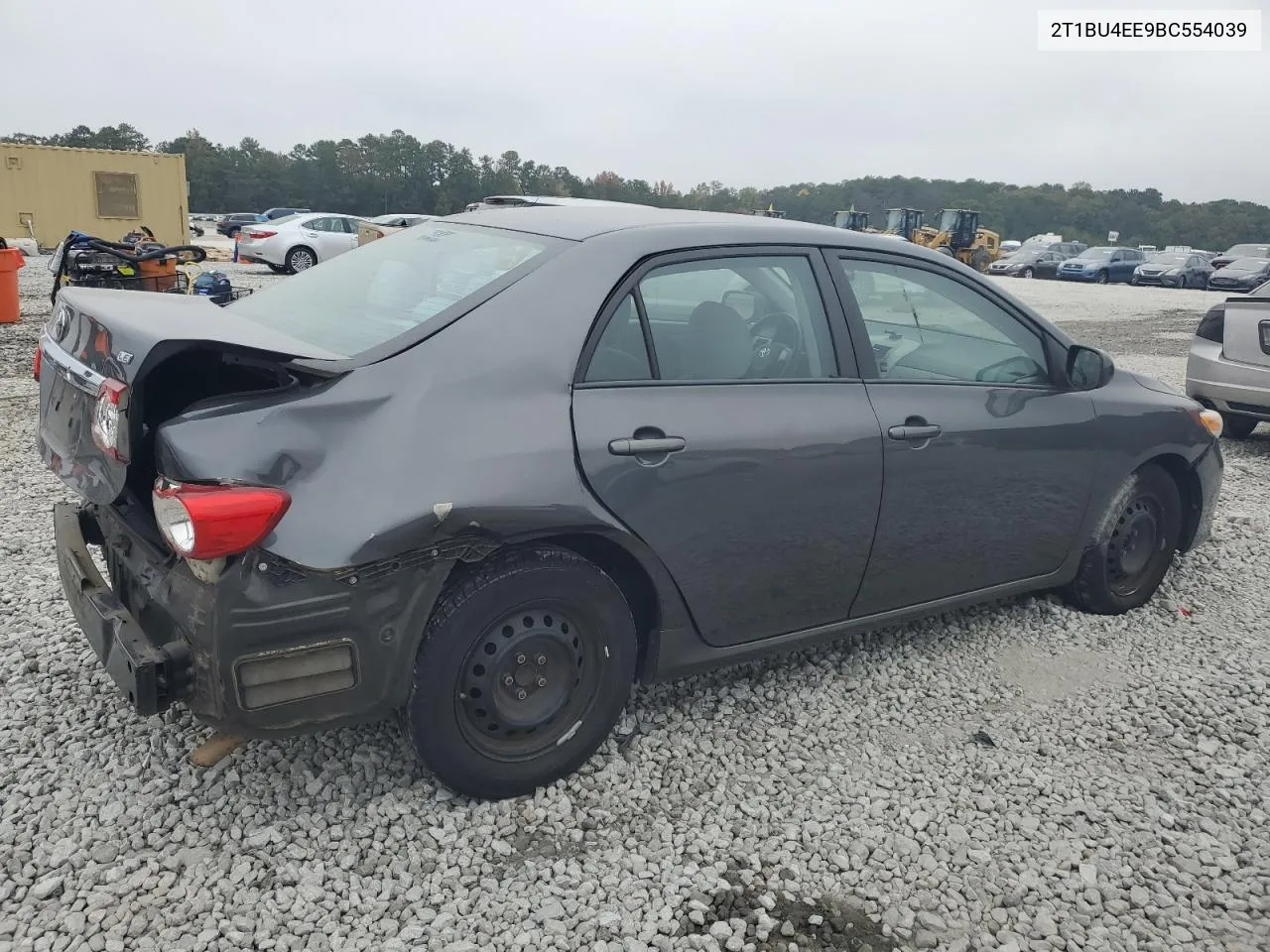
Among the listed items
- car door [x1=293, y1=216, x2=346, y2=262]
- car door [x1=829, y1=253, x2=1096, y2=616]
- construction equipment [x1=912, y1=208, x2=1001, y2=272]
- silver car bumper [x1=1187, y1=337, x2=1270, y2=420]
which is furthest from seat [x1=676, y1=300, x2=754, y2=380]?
construction equipment [x1=912, y1=208, x2=1001, y2=272]

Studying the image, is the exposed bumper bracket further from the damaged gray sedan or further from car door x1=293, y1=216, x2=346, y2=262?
car door x1=293, y1=216, x2=346, y2=262

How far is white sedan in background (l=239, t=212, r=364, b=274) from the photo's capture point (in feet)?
66.1

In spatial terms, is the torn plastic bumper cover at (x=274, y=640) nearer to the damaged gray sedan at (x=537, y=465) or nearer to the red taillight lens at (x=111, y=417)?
the damaged gray sedan at (x=537, y=465)

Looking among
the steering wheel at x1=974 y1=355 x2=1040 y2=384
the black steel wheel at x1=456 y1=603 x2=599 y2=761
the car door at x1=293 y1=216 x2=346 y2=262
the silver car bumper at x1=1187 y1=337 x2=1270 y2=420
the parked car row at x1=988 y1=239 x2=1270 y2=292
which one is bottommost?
the black steel wheel at x1=456 y1=603 x2=599 y2=761

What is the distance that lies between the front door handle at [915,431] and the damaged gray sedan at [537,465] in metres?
0.02

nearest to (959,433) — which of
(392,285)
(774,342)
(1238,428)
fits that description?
(774,342)

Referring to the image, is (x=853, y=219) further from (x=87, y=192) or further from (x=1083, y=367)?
(x=1083, y=367)

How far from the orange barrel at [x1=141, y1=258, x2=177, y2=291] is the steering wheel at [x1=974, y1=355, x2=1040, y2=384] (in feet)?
30.0

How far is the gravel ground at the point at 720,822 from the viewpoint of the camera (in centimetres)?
222

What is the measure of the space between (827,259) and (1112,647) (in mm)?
2047

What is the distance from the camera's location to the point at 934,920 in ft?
7.52

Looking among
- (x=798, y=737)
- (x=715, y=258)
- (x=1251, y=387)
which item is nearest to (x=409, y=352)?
(x=715, y=258)

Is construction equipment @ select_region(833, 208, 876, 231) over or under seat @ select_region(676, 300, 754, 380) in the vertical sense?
over

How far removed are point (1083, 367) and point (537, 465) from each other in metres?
2.37
